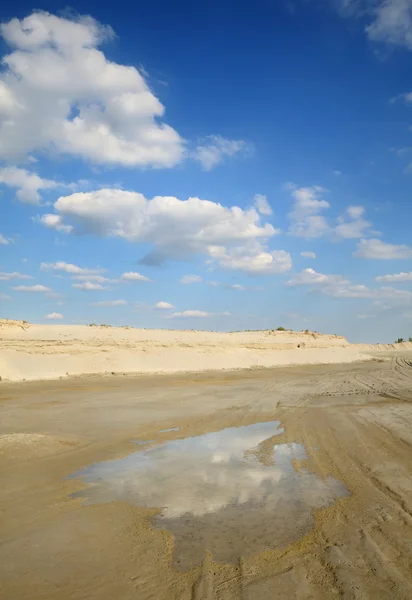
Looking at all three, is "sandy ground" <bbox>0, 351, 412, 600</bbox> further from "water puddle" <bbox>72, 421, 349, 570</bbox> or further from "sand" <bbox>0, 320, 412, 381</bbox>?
"sand" <bbox>0, 320, 412, 381</bbox>

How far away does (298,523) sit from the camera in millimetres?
4242

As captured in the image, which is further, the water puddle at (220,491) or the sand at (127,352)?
Answer: the sand at (127,352)

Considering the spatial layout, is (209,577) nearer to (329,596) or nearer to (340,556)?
(329,596)

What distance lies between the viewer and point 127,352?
24250 mm

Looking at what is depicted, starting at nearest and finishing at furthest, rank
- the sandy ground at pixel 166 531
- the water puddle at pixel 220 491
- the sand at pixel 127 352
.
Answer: the sandy ground at pixel 166 531 → the water puddle at pixel 220 491 → the sand at pixel 127 352

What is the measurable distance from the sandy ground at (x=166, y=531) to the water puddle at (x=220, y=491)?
155mm

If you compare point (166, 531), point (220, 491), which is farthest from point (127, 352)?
point (166, 531)

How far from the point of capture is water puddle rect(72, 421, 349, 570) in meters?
3.93

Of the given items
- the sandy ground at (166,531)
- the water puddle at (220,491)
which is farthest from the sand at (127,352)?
the water puddle at (220,491)

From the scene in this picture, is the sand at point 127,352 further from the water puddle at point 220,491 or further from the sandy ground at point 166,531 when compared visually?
the water puddle at point 220,491

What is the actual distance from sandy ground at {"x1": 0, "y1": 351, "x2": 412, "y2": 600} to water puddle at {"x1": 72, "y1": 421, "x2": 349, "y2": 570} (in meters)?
0.16

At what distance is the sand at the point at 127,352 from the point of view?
21047 millimetres

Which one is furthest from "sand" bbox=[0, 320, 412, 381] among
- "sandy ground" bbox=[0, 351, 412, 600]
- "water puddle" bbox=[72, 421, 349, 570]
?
"water puddle" bbox=[72, 421, 349, 570]

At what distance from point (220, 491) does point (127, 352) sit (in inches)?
774
